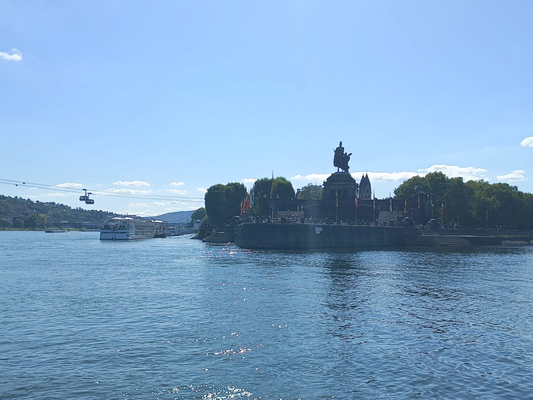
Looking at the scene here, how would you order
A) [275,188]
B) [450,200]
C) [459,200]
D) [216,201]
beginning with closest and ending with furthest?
1. [459,200]
2. [450,200]
3. [275,188]
4. [216,201]

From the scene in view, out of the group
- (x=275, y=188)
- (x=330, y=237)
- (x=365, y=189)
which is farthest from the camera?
(x=365, y=189)

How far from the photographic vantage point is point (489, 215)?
146 metres

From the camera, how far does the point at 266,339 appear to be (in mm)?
24812

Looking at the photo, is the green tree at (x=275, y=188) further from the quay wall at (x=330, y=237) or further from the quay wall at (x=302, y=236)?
the quay wall at (x=302, y=236)

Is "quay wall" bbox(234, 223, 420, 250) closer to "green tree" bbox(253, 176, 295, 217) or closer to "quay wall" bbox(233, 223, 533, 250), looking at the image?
"quay wall" bbox(233, 223, 533, 250)

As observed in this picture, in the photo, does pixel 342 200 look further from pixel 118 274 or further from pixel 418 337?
pixel 418 337

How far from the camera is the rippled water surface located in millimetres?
18125

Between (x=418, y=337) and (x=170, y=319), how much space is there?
52.7 feet

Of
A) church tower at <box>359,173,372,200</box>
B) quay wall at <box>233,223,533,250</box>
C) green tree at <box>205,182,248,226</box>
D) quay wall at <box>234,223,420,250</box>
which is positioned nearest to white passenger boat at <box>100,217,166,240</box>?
green tree at <box>205,182,248,226</box>

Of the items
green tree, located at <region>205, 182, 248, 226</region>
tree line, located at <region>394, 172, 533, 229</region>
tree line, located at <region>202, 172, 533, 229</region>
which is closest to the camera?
tree line, located at <region>394, 172, 533, 229</region>

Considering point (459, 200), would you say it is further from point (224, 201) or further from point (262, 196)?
point (224, 201)

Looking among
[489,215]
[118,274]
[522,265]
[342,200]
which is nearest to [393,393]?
[118,274]

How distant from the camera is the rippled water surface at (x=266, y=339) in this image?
18.1 metres

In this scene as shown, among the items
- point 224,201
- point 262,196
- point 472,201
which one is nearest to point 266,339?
point 262,196
